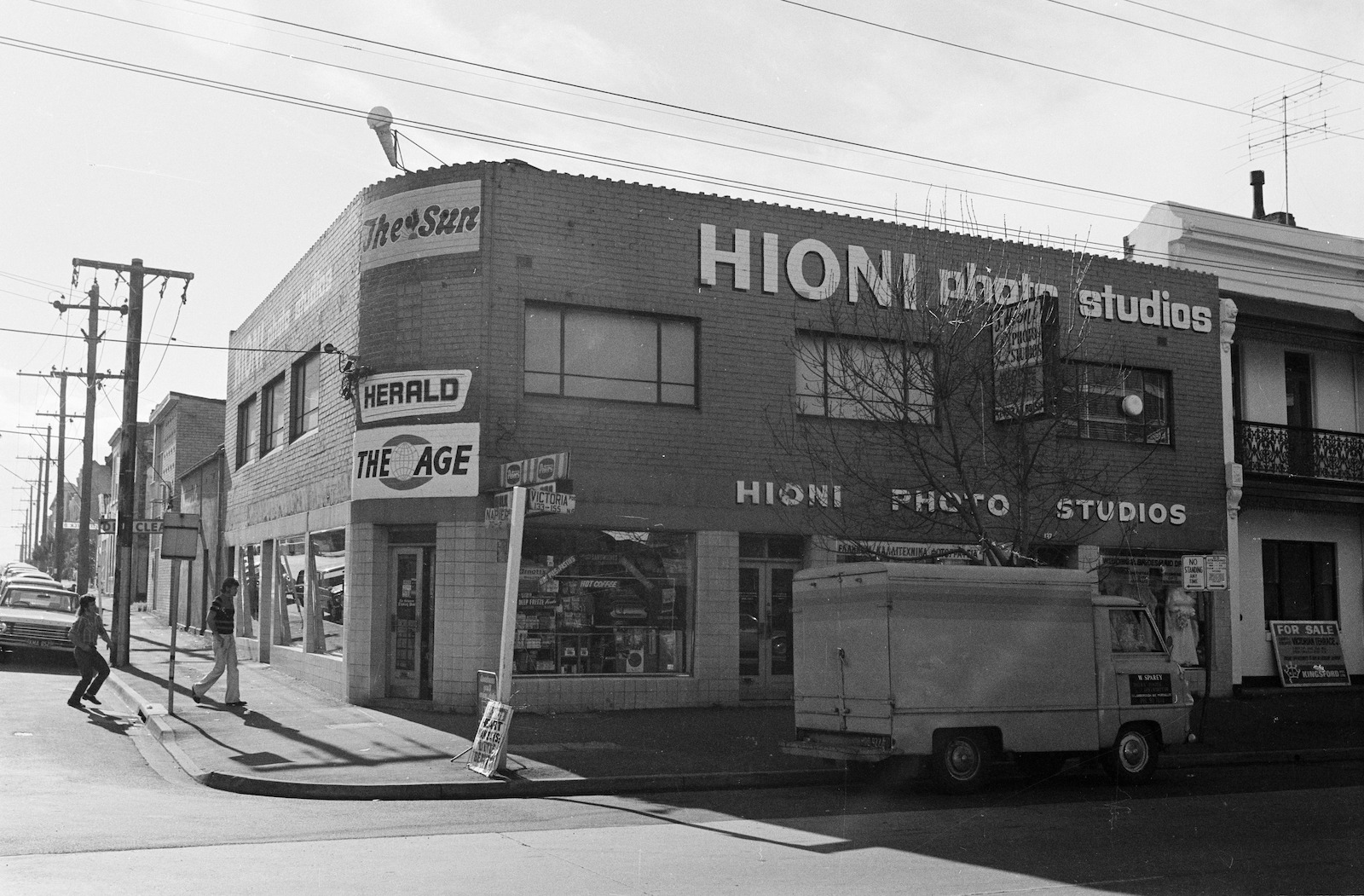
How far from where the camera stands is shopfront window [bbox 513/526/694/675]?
17734mm

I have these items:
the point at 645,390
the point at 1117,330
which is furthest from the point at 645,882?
the point at 1117,330

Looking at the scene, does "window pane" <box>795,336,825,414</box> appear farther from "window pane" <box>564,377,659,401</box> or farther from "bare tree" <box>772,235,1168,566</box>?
"window pane" <box>564,377,659,401</box>

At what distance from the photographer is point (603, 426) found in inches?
715

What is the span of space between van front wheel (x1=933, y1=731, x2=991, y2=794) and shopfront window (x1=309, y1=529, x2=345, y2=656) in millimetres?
10059

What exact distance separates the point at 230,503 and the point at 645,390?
1307 centimetres

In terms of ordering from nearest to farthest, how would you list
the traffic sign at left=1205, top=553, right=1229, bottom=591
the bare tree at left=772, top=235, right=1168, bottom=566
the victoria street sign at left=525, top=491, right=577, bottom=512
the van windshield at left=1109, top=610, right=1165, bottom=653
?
the victoria street sign at left=525, top=491, right=577, bottom=512
the van windshield at left=1109, top=610, right=1165, bottom=653
the traffic sign at left=1205, top=553, right=1229, bottom=591
the bare tree at left=772, top=235, right=1168, bottom=566

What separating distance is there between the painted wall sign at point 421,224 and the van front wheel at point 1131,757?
420 inches

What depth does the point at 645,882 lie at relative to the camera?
789 cm

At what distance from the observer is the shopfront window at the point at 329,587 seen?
19.3m

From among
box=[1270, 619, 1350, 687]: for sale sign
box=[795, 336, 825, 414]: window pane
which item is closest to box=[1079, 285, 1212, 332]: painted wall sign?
box=[795, 336, 825, 414]: window pane

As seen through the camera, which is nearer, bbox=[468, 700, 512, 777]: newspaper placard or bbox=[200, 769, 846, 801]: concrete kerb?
bbox=[200, 769, 846, 801]: concrete kerb

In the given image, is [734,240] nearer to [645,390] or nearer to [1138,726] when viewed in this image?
[645,390]

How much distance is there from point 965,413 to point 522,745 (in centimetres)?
958

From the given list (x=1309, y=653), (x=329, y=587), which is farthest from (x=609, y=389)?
(x=1309, y=653)
